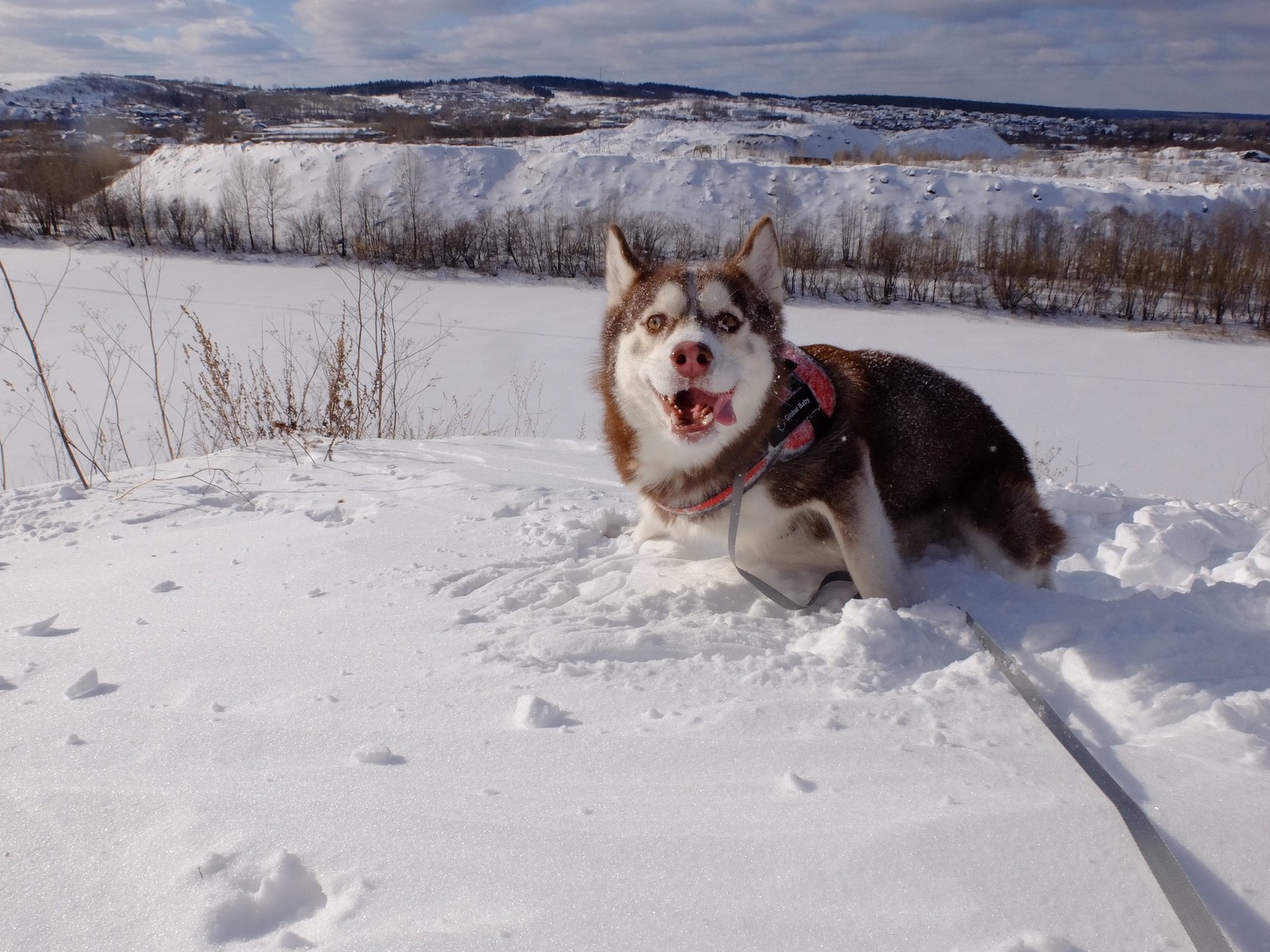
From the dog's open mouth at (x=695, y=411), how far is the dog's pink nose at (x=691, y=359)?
14cm

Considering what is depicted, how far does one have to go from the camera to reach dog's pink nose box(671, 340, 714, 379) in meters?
2.83

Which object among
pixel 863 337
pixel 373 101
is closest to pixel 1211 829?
pixel 863 337

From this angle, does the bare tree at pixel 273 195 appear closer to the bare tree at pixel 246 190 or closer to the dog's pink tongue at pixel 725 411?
the bare tree at pixel 246 190

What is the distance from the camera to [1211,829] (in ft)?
5.74

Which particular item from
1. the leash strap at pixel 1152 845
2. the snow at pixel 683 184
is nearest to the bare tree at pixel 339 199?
the snow at pixel 683 184

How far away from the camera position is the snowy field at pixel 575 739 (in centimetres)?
157

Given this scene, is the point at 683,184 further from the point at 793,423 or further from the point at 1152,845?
the point at 1152,845

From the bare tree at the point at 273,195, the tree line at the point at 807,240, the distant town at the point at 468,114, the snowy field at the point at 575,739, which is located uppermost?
the distant town at the point at 468,114

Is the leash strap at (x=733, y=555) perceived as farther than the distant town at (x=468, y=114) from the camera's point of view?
No

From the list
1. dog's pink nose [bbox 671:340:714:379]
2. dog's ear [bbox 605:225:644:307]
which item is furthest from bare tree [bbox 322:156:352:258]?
dog's pink nose [bbox 671:340:714:379]

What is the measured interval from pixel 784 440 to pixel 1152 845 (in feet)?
6.35

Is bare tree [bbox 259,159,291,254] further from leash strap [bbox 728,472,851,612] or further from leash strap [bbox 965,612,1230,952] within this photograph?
leash strap [bbox 965,612,1230,952]

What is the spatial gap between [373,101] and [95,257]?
8093 cm

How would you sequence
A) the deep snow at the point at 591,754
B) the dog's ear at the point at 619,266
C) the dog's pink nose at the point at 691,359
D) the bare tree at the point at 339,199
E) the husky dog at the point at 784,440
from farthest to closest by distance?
1. the bare tree at the point at 339,199
2. the dog's ear at the point at 619,266
3. the husky dog at the point at 784,440
4. the dog's pink nose at the point at 691,359
5. the deep snow at the point at 591,754
